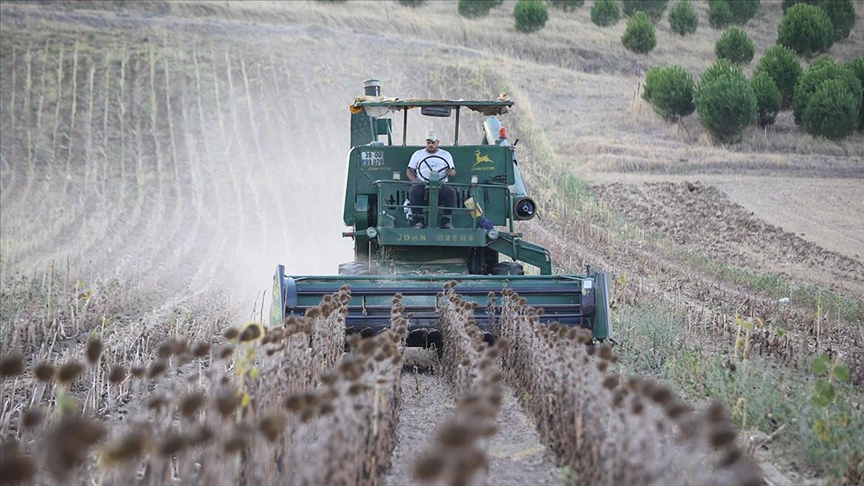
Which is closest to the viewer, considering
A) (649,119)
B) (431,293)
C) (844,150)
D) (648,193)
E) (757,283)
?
(431,293)

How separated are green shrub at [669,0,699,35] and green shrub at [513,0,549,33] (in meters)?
8.21

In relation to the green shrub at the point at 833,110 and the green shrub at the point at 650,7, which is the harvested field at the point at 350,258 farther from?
the green shrub at the point at 650,7

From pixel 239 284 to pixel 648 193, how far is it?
14170 millimetres

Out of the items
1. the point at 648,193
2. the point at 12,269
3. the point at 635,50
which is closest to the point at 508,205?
the point at 12,269

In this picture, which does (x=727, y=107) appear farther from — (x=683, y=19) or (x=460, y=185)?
(x=460, y=185)

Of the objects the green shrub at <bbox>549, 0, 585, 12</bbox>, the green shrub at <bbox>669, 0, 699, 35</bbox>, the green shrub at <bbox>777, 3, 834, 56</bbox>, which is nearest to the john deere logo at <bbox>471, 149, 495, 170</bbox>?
the green shrub at <bbox>777, 3, 834, 56</bbox>

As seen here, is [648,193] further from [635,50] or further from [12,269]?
[635,50]

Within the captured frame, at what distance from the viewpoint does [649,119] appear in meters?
39.6

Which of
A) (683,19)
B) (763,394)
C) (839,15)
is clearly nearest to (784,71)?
(839,15)

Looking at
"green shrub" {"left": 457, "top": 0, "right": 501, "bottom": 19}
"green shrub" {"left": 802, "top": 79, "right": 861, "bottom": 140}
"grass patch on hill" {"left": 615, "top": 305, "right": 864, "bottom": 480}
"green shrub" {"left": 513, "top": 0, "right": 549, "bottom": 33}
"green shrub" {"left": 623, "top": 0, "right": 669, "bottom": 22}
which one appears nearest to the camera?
"grass patch on hill" {"left": 615, "top": 305, "right": 864, "bottom": 480}

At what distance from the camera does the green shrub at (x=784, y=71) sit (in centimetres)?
3806

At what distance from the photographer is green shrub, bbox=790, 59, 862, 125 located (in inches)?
1300

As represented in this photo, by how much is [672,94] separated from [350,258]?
2280cm

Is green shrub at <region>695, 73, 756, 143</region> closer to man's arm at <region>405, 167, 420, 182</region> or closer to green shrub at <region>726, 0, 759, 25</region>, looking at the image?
man's arm at <region>405, 167, 420, 182</region>
